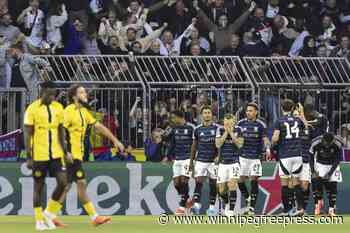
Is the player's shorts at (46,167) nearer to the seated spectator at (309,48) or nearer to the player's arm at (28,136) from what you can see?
the player's arm at (28,136)

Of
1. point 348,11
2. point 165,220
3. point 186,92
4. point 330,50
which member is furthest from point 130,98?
point 348,11

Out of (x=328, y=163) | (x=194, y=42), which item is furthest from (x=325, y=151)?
(x=194, y=42)

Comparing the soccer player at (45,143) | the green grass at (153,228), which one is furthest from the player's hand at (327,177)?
the soccer player at (45,143)

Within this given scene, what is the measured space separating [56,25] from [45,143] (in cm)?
774

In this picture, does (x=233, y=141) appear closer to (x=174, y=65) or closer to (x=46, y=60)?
(x=174, y=65)

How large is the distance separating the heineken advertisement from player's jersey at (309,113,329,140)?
4.77ft

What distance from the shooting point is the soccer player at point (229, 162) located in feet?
80.0

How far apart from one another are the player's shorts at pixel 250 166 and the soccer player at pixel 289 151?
80 centimetres

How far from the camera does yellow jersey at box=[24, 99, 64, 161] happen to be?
2041 centimetres

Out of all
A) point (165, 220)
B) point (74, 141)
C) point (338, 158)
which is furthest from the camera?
point (338, 158)

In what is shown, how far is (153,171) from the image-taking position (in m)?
26.6

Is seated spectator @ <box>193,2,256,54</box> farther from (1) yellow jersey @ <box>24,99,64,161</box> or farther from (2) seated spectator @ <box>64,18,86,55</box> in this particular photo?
(1) yellow jersey @ <box>24,99,64,161</box>

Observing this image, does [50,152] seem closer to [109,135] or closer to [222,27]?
[109,135]

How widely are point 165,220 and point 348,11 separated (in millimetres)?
10084
